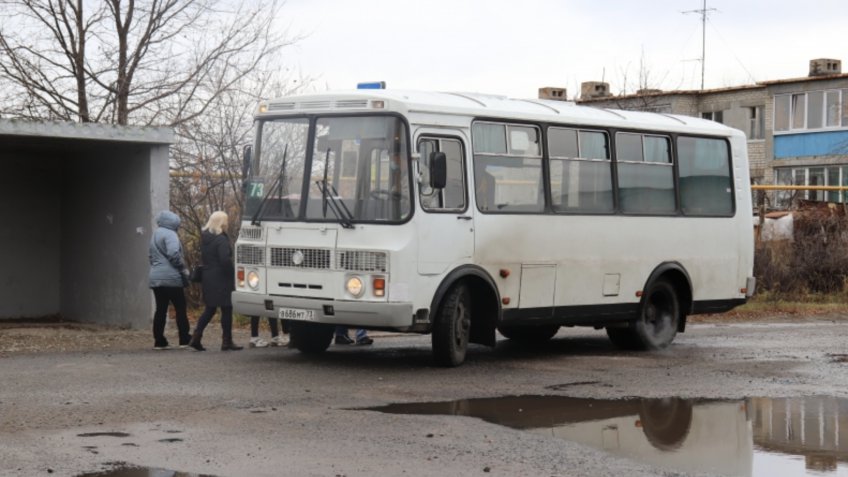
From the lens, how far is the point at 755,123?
64.1 m

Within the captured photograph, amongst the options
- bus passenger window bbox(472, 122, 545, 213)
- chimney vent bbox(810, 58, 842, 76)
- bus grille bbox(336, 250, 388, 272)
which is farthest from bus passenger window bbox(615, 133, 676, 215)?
chimney vent bbox(810, 58, 842, 76)

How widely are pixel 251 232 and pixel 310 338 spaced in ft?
5.29

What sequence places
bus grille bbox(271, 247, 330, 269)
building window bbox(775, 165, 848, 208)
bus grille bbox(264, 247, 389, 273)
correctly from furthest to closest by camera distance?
1. building window bbox(775, 165, 848, 208)
2. bus grille bbox(271, 247, 330, 269)
3. bus grille bbox(264, 247, 389, 273)

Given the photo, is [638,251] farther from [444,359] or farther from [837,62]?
[837,62]

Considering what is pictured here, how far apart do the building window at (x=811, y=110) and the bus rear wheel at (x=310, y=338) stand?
4861cm

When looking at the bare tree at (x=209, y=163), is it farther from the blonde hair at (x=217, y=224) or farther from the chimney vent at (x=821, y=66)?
the chimney vent at (x=821, y=66)

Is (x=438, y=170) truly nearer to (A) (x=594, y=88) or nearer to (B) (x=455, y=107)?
(B) (x=455, y=107)

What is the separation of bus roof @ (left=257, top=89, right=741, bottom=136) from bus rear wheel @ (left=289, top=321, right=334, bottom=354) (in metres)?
2.50

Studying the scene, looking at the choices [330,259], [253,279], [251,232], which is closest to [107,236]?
[251,232]

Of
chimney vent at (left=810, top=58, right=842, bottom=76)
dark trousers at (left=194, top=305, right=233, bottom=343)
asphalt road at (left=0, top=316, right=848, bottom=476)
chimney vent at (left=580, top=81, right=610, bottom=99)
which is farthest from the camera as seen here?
chimney vent at (left=580, top=81, right=610, bottom=99)

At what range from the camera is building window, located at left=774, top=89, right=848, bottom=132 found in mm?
59562

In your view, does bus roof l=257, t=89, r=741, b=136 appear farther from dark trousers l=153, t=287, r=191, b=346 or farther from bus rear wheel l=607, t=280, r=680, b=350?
dark trousers l=153, t=287, r=191, b=346

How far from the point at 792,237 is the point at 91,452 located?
22.4m

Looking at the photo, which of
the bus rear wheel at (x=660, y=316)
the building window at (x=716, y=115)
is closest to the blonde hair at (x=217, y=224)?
the bus rear wheel at (x=660, y=316)
